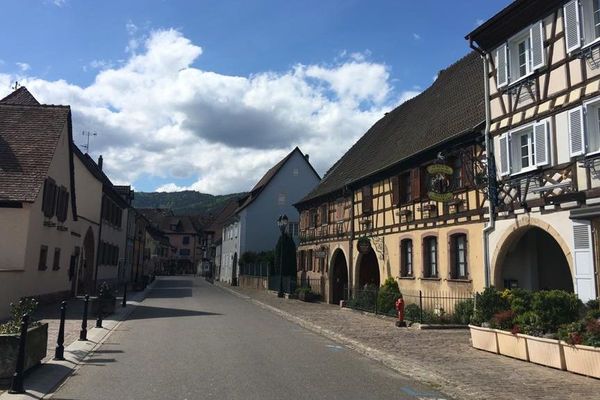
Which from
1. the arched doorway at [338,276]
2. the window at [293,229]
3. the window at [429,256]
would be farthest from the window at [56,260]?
the window at [293,229]

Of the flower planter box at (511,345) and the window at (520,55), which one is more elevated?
the window at (520,55)

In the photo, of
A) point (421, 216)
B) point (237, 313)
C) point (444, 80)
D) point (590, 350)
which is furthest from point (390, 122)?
point (590, 350)

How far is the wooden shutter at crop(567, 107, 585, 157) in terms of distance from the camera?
12.2 metres

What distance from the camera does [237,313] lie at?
22203 millimetres

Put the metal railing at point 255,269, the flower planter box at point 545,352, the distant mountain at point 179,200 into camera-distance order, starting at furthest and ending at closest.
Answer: the distant mountain at point 179,200 < the metal railing at point 255,269 < the flower planter box at point 545,352

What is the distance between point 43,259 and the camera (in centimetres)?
2136

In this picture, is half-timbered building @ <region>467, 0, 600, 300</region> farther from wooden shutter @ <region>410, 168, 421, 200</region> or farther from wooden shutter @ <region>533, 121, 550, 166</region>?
wooden shutter @ <region>410, 168, 421, 200</region>

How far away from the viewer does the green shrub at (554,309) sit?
36.1ft

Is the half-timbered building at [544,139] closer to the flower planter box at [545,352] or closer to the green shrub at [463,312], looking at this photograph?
the green shrub at [463,312]

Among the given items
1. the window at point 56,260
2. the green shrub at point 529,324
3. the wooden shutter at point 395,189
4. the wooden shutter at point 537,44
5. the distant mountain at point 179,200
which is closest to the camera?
the green shrub at point 529,324

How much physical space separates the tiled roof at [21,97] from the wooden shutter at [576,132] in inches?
895

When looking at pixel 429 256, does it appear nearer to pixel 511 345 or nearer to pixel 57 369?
pixel 511 345

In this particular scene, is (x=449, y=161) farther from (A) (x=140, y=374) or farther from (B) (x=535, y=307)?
(A) (x=140, y=374)

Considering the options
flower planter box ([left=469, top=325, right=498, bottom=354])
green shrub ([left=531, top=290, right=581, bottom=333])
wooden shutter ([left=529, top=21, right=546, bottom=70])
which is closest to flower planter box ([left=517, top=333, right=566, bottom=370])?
green shrub ([left=531, top=290, right=581, bottom=333])
